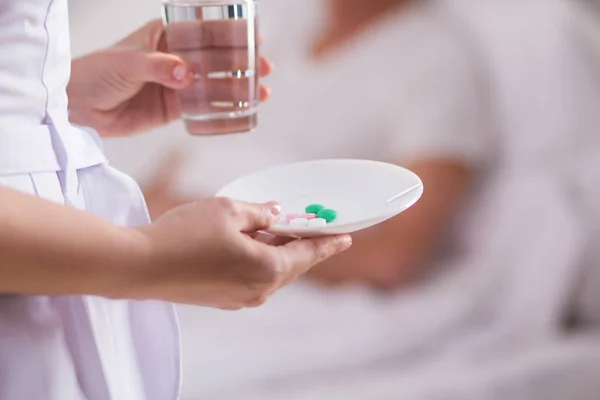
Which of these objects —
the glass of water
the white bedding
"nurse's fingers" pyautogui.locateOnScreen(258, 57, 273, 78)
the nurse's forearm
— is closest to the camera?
the nurse's forearm

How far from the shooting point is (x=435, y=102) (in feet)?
4.83

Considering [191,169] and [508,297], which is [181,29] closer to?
[191,169]

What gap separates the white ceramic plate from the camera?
1.92 ft

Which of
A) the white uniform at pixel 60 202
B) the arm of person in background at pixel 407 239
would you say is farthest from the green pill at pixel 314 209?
the arm of person in background at pixel 407 239

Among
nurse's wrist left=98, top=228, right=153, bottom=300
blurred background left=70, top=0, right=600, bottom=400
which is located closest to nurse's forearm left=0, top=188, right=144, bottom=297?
nurse's wrist left=98, top=228, right=153, bottom=300

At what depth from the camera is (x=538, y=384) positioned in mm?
1171

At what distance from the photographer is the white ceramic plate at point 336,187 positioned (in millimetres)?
586

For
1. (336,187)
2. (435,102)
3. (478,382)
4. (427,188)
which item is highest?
(336,187)

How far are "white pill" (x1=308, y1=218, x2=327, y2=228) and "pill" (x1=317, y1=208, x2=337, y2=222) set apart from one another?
0.02m

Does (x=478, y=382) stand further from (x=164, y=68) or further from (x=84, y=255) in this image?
(x=84, y=255)

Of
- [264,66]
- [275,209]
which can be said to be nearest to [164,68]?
[264,66]

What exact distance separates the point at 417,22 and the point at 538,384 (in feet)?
2.49

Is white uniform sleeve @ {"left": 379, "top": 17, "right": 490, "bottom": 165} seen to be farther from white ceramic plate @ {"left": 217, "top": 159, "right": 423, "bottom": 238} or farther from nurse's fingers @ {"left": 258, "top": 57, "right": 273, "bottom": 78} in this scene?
white ceramic plate @ {"left": 217, "top": 159, "right": 423, "bottom": 238}

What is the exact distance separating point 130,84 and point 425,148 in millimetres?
798
